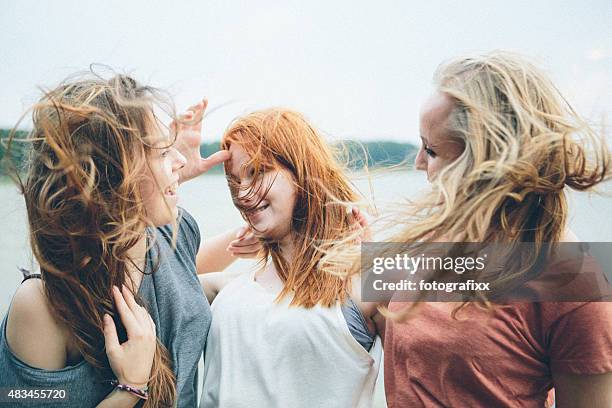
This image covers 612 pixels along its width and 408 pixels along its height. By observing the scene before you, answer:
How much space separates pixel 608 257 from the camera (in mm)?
996

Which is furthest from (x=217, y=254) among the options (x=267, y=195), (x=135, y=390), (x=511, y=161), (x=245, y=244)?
(x=511, y=161)

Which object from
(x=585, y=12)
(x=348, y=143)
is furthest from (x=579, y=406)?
(x=585, y=12)

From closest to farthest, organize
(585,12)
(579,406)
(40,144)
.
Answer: (579,406), (40,144), (585,12)

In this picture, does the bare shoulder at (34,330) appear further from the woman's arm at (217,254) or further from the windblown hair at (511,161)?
the windblown hair at (511,161)

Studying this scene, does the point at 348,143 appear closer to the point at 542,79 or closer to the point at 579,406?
the point at 542,79

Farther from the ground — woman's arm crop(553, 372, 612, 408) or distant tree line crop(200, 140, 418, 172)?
distant tree line crop(200, 140, 418, 172)

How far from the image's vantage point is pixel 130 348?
100 cm

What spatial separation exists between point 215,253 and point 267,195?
0.78ft

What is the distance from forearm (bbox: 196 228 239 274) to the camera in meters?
1.25

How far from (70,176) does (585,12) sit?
0.94m

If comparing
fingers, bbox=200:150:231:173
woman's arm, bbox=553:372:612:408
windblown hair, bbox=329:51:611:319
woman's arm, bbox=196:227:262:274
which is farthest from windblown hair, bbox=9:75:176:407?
woman's arm, bbox=553:372:612:408

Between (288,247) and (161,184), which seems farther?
(288,247)

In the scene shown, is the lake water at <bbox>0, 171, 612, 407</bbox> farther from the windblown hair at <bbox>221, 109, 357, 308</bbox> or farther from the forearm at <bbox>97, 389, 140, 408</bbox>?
the forearm at <bbox>97, 389, 140, 408</bbox>

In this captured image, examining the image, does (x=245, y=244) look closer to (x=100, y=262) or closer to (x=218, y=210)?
(x=218, y=210)
